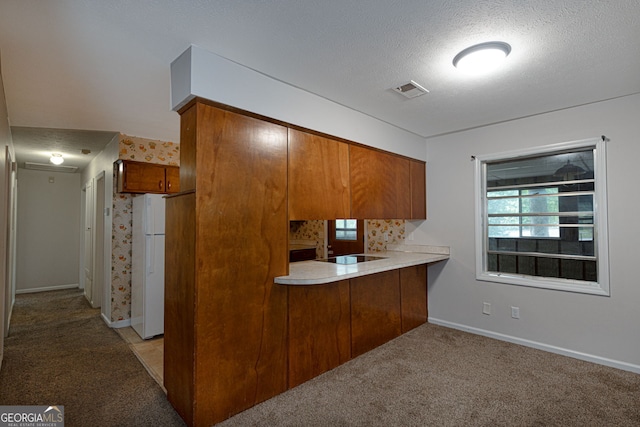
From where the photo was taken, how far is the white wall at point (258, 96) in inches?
82.0

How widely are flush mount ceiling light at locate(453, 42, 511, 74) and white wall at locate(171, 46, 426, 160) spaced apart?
110cm

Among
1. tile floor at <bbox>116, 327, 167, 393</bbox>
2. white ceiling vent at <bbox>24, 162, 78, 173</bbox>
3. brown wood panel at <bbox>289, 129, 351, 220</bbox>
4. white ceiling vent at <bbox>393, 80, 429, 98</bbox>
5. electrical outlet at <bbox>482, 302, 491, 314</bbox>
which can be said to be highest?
white ceiling vent at <bbox>393, 80, 429, 98</bbox>

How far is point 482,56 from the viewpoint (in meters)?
2.12

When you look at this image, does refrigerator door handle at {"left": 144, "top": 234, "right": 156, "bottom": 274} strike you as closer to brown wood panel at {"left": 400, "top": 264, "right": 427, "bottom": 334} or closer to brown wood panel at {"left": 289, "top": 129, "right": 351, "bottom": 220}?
brown wood panel at {"left": 289, "top": 129, "right": 351, "bottom": 220}

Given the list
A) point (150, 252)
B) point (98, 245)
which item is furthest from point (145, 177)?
point (98, 245)

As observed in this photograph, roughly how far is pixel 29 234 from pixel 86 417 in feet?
19.2

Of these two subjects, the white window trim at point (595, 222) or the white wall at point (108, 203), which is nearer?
the white window trim at point (595, 222)

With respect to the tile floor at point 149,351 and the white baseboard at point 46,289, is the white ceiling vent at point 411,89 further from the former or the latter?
the white baseboard at point 46,289

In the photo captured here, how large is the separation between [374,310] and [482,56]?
246cm

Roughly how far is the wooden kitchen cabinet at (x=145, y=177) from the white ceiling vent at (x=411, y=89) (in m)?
3.10

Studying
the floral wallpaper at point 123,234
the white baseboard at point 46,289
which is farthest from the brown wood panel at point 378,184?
the white baseboard at point 46,289

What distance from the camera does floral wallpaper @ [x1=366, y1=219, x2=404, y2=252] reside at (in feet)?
15.1

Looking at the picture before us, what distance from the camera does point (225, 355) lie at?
2.17m

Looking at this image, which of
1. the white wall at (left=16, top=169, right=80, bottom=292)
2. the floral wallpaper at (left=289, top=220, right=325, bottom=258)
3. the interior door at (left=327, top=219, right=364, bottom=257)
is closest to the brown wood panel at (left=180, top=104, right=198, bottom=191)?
the interior door at (left=327, top=219, right=364, bottom=257)
